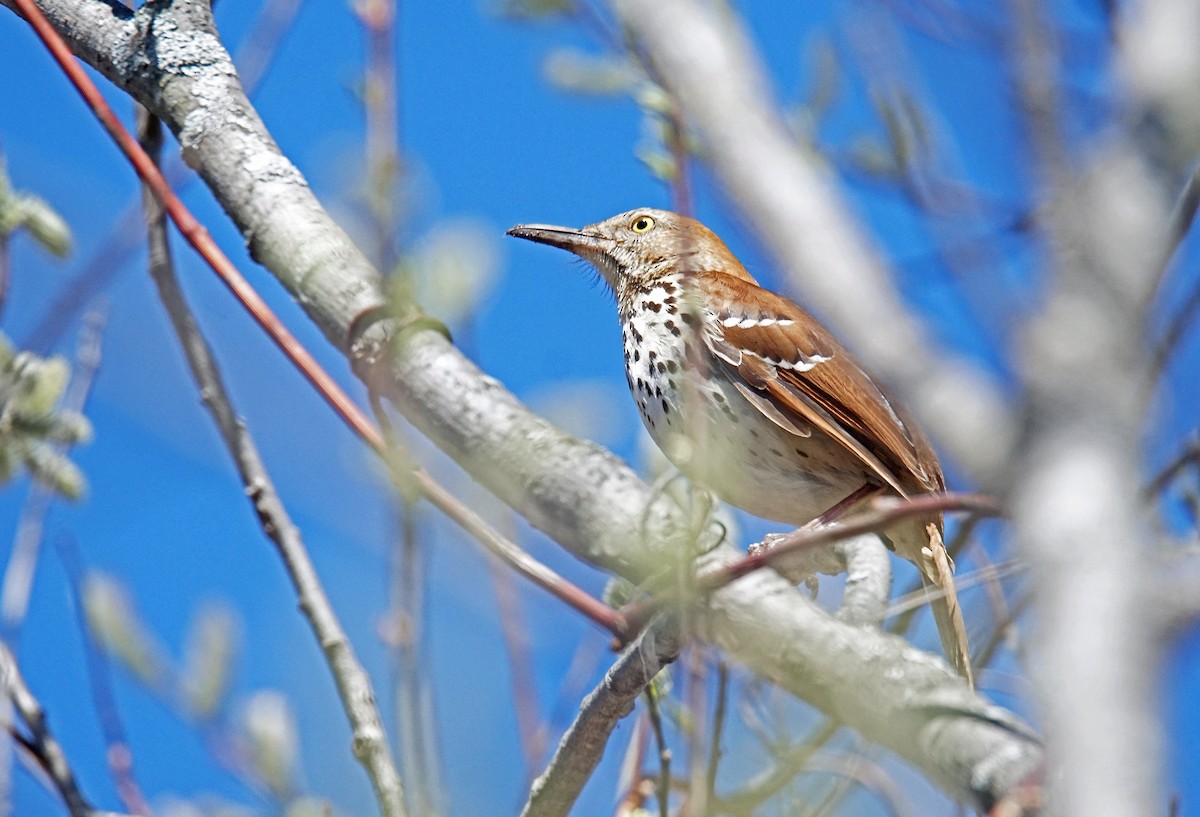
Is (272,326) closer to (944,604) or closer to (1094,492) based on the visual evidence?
(1094,492)

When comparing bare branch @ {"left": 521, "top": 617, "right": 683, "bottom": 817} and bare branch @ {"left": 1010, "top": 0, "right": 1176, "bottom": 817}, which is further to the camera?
bare branch @ {"left": 521, "top": 617, "right": 683, "bottom": 817}

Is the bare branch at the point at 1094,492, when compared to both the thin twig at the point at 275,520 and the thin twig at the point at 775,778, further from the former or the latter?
the thin twig at the point at 275,520

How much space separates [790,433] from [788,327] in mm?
480

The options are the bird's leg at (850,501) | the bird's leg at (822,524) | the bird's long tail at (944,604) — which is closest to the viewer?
the bird's leg at (822,524)

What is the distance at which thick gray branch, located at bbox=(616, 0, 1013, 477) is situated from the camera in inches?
43.3

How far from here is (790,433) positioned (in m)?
4.05

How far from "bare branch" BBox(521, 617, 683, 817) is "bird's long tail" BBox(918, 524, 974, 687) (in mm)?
1275

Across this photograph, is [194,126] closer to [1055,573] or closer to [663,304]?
[1055,573]

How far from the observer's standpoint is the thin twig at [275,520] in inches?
90.0

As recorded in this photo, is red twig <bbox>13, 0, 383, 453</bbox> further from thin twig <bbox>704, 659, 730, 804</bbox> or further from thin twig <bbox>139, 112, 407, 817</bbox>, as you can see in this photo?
thin twig <bbox>704, 659, 730, 804</bbox>

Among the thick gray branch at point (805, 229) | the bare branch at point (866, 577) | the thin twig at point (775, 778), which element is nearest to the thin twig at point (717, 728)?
the thin twig at point (775, 778)

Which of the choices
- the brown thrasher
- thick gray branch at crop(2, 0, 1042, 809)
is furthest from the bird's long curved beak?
thick gray branch at crop(2, 0, 1042, 809)

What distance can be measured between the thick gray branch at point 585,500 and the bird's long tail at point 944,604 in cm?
191

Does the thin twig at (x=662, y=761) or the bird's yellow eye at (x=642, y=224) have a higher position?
the bird's yellow eye at (x=642, y=224)
